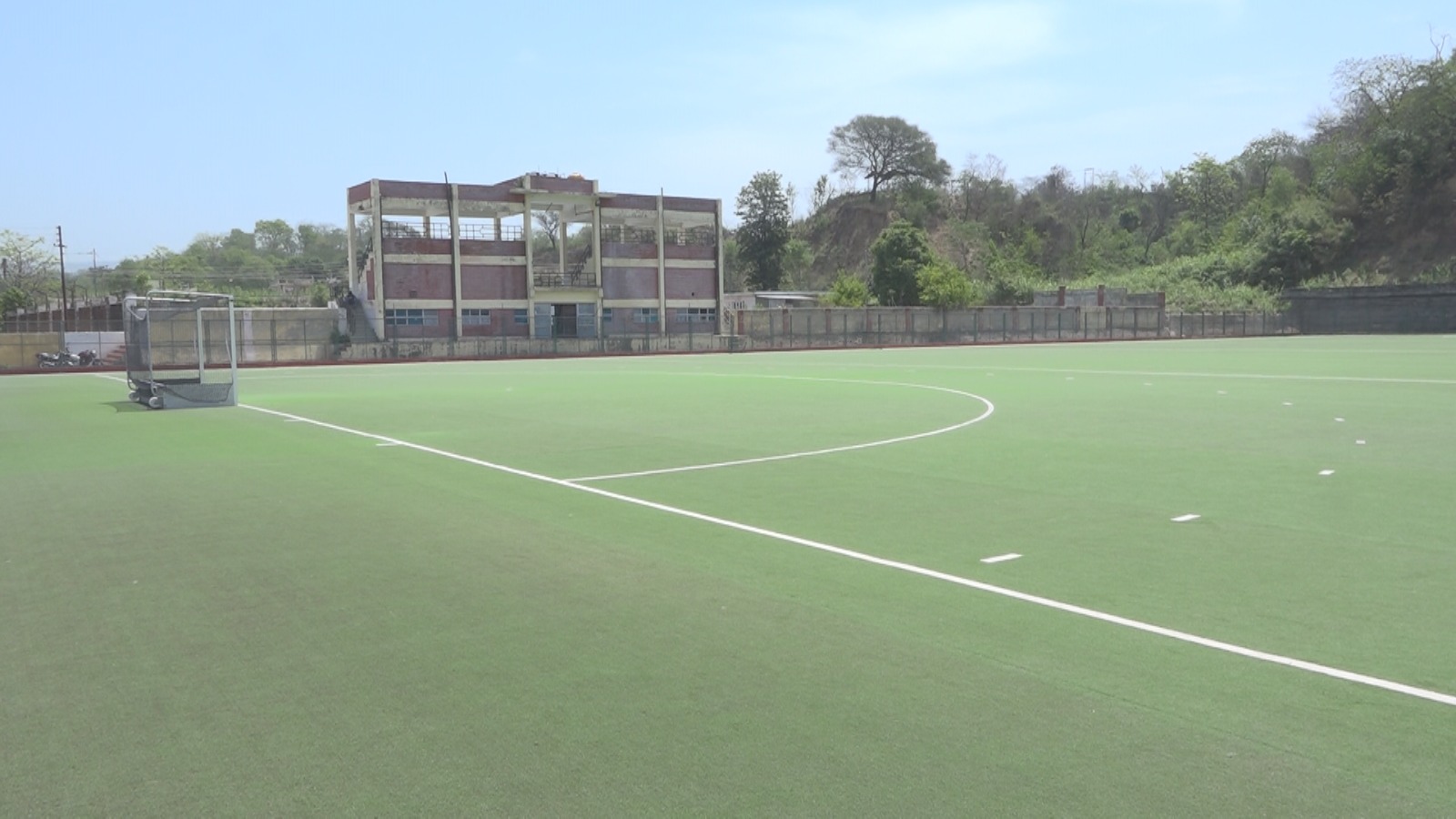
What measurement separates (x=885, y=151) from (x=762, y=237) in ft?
107

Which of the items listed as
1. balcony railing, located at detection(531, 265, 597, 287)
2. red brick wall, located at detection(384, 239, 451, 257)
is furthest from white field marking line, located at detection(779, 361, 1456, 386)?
balcony railing, located at detection(531, 265, 597, 287)

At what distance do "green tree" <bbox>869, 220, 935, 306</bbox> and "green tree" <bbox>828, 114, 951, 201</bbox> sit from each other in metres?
50.8

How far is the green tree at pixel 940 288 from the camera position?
88.9 m

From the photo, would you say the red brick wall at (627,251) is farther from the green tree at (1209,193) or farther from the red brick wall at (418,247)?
the green tree at (1209,193)

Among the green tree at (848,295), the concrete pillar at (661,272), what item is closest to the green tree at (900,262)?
the green tree at (848,295)

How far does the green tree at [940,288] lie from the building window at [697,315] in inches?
849

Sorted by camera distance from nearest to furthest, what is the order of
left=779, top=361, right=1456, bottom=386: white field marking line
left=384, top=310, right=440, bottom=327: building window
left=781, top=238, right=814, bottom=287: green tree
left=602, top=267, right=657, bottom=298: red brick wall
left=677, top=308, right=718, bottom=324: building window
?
left=779, top=361, right=1456, bottom=386: white field marking line, left=384, top=310, right=440, bottom=327: building window, left=602, top=267, right=657, bottom=298: red brick wall, left=677, top=308, right=718, bottom=324: building window, left=781, top=238, right=814, bottom=287: green tree

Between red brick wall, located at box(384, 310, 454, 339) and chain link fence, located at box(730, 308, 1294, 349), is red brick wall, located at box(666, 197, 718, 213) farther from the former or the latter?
red brick wall, located at box(384, 310, 454, 339)

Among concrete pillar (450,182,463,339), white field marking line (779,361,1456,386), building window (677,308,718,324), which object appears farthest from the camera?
building window (677,308,718,324)

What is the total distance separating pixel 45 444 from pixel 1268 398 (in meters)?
21.9

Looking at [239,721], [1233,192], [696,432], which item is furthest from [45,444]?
[1233,192]

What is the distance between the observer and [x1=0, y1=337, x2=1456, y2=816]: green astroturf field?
442cm

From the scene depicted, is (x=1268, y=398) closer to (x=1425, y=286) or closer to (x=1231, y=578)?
(x=1231, y=578)

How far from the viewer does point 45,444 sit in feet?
55.6
